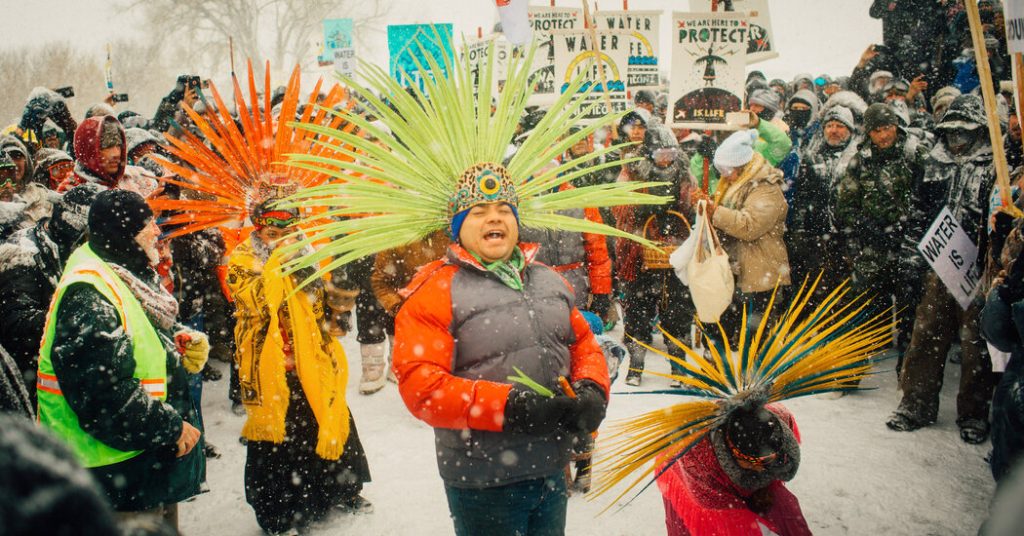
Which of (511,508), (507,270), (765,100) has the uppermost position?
(765,100)

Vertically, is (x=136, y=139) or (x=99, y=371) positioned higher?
(x=136, y=139)

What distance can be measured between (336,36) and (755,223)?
7.59 m

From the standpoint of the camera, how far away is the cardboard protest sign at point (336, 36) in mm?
9789

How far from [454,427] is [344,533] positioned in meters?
1.86

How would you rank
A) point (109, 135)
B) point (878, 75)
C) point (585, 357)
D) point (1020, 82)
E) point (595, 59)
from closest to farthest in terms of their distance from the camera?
point (585, 357) < point (1020, 82) < point (109, 135) < point (595, 59) < point (878, 75)

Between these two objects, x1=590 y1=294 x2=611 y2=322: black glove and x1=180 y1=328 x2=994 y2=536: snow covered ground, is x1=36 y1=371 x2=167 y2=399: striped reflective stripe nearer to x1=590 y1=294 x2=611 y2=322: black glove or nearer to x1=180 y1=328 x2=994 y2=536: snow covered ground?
x1=180 y1=328 x2=994 y2=536: snow covered ground

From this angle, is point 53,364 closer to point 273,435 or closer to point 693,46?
point 273,435

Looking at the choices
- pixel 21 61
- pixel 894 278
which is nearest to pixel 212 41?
pixel 21 61

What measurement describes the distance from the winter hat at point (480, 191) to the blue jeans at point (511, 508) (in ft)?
3.16

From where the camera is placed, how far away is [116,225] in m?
2.40

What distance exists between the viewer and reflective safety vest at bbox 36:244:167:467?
7.28 feet

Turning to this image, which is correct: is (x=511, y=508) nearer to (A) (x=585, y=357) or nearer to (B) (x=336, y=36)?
(A) (x=585, y=357)

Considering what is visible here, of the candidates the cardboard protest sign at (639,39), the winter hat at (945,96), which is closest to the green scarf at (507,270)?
the cardboard protest sign at (639,39)

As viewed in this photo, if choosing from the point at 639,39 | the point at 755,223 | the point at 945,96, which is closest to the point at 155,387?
the point at 755,223
